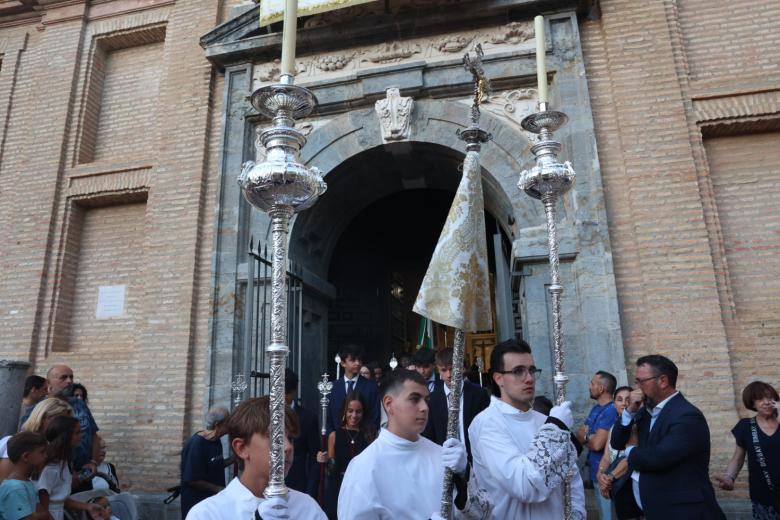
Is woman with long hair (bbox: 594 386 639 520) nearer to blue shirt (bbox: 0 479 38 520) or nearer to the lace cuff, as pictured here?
the lace cuff

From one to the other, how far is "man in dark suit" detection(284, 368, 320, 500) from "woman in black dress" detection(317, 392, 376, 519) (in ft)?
0.54

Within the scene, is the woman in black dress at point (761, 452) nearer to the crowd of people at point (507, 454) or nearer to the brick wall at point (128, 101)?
the crowd of people at point (507, 454)

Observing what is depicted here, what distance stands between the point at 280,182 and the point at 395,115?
5.24m

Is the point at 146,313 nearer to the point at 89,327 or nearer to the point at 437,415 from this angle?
the point at 89,327

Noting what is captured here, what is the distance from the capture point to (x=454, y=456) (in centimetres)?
255

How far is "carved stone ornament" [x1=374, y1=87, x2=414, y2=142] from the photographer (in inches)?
295

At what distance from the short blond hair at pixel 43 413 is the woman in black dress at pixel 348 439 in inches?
86.6

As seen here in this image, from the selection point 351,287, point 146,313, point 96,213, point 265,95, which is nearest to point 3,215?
point 96,213

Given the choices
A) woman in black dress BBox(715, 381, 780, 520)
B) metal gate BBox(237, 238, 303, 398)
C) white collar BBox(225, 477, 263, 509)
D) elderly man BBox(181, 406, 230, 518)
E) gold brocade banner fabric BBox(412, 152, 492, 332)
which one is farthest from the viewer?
metal gate BBox(237, 238, 303, 398)

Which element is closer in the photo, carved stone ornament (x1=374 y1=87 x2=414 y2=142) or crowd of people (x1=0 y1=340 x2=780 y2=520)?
crowd of people (x1=0 y1=340 x2=780 y2=520)

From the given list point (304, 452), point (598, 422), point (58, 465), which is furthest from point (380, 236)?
point (58, 465)

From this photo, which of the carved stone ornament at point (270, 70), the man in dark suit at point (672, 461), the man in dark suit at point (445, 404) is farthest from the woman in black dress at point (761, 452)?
the carved stone ornament at point (270, 70)

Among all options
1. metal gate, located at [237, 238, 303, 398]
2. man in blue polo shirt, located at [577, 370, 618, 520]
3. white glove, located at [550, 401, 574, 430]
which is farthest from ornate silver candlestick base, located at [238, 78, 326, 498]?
metal gate, located at [237, 238, 303, 398]

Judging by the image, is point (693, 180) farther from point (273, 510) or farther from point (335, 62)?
point (273, 510)
